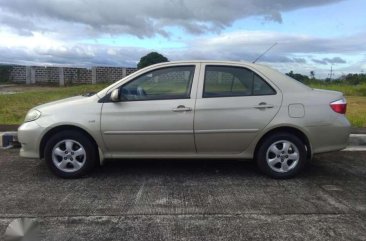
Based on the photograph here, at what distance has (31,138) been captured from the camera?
20.6 feet

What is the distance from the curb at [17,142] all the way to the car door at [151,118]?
2.33m

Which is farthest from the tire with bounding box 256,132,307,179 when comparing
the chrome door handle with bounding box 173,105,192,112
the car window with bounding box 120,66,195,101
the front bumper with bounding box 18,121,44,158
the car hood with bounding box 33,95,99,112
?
the front bumper with bounding box 18,121,44,158

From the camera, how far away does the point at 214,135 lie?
6191 mm

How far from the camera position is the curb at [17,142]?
774 cm

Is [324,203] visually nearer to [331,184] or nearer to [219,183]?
[331,184]

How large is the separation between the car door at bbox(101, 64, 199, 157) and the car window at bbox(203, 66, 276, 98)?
0.67ft

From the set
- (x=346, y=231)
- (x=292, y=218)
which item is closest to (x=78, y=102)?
(x=292, y=218)

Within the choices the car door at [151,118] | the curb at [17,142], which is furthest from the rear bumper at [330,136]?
the curb at [17,142]

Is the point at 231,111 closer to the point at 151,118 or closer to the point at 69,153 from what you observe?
the point at 151,118

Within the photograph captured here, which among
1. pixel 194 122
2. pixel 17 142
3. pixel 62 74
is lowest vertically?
pixel 17 142

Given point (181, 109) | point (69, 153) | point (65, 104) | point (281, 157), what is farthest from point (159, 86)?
point (281, 157)

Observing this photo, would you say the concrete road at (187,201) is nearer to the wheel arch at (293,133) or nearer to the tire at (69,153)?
the tire at (69,153)

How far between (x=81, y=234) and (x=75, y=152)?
210 centimetres

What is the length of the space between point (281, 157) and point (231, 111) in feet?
2.99
